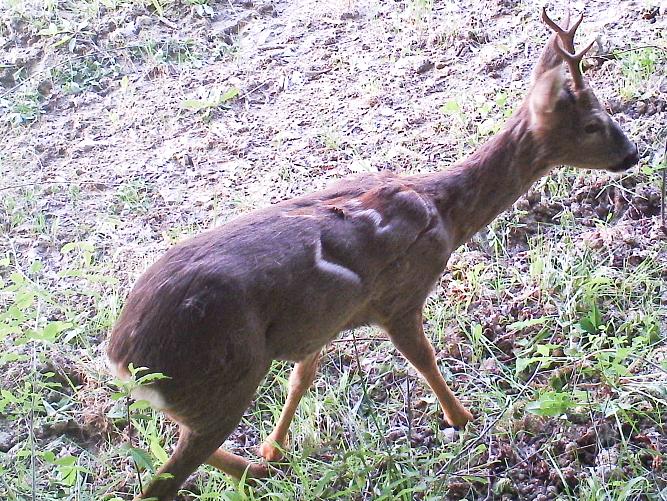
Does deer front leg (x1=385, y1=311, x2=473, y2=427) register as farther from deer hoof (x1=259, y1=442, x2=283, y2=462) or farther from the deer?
deer hoof (x1=259, y1=442, x2=283, y2=462)

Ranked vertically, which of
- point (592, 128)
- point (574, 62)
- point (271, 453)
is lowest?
point (271, 453)

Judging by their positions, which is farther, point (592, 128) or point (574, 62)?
point (592, 128)

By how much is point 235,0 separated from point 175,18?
0.54 metres

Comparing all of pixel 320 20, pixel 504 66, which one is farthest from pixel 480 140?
pixel 320 20

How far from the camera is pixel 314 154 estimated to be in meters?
5.45

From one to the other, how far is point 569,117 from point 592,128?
0.14m

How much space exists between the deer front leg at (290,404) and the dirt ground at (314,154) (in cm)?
17

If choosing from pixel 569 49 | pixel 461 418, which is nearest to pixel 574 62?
pixel 569 49

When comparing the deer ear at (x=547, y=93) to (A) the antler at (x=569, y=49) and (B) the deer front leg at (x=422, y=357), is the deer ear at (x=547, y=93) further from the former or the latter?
(B) the deer front leg at (x=422, y=357)

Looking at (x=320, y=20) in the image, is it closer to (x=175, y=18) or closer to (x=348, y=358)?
(x=175, y=18)

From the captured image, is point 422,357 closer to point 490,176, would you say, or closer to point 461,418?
point 461,418

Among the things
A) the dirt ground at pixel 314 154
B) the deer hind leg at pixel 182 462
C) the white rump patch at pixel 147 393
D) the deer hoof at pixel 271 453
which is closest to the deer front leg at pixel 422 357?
the dirt ground at pixel 314 154

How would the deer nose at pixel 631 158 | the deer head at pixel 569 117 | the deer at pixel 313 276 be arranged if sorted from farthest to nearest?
the deer nose at pixel 631 158
the deer head at pixel 569 117
the deer at pixel 313 276

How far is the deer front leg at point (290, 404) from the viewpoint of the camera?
11.9 ft
